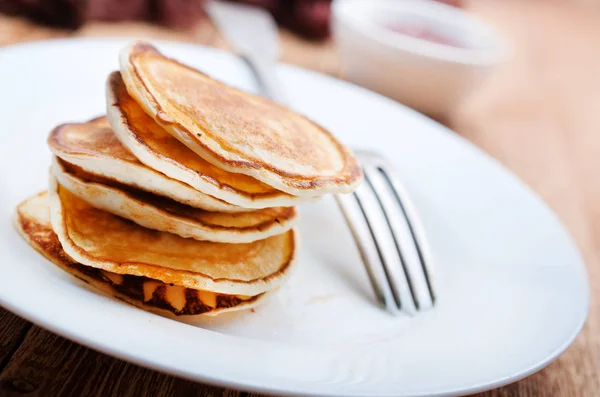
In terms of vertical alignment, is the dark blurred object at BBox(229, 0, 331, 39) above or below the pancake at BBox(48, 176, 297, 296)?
below

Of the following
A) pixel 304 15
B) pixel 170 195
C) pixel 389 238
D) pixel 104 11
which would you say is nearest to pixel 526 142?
pixel 304 15

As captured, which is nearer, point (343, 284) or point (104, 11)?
point (343, 284)

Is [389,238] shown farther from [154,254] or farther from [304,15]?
[304,15]

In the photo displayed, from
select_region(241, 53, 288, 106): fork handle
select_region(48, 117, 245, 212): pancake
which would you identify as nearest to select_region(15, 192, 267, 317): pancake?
select_region(48, 117, 245, 212): pancake

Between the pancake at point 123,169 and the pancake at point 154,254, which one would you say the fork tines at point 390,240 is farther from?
Result: the pancake at point 123,169

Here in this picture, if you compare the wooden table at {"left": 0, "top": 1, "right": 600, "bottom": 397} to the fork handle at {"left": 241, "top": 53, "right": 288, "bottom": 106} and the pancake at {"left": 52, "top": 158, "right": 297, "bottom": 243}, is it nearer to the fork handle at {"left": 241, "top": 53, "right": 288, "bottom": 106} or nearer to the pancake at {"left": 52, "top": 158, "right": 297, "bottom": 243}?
the pancake at {"left": 52, "top": 158, "right": 297, "bottom": 243}

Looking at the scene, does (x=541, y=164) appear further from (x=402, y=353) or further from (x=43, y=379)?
(x=43, y=379)
